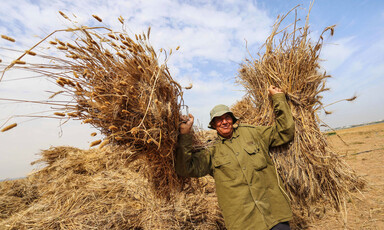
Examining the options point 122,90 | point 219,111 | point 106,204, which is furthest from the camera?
point 106,204

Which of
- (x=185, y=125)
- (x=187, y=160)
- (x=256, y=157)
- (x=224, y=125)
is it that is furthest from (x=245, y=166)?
(x=185, y=125)

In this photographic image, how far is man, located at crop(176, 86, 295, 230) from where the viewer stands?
1.87m

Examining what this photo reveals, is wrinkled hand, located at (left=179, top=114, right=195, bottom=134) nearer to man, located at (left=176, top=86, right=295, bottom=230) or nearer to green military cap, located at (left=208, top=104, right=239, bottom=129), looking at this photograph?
man, located at (left=176, top=86, right=295, bottom=230)

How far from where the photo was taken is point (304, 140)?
2164mm

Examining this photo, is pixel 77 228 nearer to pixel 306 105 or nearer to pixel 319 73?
pixel 306 105

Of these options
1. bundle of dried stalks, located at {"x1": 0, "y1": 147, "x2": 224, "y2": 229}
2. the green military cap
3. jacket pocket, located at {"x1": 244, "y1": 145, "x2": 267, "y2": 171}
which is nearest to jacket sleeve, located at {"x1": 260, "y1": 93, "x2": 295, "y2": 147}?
jacket pocket, located at {"x1": 244, "y1": 145, "x2": 267, "y2": 171}

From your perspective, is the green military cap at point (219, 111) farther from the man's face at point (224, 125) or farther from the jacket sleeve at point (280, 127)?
the jacket sleeve at point (280, 127)

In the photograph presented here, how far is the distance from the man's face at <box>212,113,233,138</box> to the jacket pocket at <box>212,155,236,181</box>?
28cm

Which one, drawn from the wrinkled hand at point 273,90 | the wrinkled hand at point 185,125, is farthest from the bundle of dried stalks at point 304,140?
the wrinkled hand at point 185,125

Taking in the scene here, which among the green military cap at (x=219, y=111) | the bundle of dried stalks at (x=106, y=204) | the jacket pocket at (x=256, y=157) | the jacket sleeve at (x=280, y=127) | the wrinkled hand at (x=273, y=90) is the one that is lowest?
the bundle of dried stalks at (x=106, y=204)

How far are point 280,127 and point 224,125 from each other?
0.60m

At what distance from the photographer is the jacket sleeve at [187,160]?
1.85 m

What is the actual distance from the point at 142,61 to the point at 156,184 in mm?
1362

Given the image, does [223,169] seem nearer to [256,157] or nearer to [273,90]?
[256,157]
